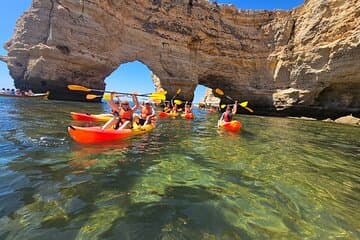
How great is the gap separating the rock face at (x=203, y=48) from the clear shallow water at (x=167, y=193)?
2206 centimetres

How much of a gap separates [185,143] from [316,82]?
23.1 m

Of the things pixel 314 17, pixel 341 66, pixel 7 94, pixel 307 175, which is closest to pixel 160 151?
pixel 307 175

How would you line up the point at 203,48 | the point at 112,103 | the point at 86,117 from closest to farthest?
the point at 112,103
the point at 86,117
the point at 203,48

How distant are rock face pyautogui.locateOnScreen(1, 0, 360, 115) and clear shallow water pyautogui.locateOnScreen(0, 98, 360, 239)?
2206 centimetres

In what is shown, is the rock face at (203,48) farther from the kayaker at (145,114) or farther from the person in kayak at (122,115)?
the person in kayak at (122,115)

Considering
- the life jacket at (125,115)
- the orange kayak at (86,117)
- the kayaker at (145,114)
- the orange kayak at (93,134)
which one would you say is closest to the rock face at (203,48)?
the orange kayak at (86,117)

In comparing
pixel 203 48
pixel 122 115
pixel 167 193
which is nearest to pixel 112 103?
pixel 122 115

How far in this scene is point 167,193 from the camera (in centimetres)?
433

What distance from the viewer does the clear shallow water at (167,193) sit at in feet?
10.6

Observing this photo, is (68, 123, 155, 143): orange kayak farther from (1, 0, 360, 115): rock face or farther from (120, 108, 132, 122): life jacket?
(1, 0, 360, 115): rock face

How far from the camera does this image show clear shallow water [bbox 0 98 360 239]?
3.22 meters

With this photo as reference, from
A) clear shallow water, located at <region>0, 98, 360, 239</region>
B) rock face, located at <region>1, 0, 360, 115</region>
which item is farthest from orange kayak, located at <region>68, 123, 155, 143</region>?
rock face, located at <region>1, 0, 360, 115</region>

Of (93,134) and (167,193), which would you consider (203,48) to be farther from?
(167,193)

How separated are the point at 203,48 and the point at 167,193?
99.6 ft
